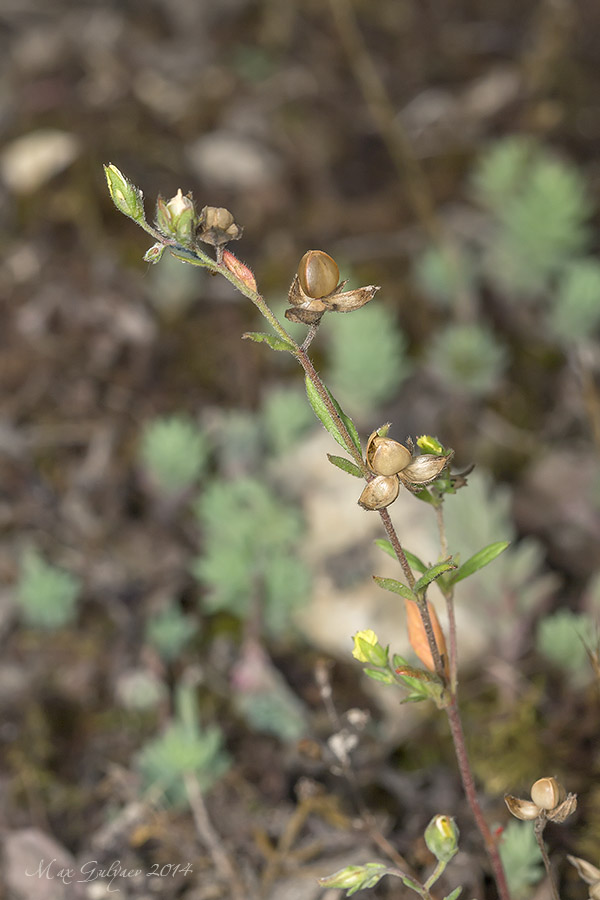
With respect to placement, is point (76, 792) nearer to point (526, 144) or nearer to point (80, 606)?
point (80, 606)

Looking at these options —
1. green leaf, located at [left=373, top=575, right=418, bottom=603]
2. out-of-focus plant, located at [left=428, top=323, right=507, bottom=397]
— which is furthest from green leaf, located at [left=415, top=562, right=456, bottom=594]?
out-of-focus plant, located at [left=428, top=323, right=507, bottom=397]

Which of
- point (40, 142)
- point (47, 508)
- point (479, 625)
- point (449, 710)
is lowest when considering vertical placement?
point (479, 625)

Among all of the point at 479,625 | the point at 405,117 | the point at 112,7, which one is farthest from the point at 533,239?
the point at 112,7

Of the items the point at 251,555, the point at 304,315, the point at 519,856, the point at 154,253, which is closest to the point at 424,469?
the point at 304,315

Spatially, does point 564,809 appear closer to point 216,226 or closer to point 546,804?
point 546,804

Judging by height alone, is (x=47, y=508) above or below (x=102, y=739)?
above

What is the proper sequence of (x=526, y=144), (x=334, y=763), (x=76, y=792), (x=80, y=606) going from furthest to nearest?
1. (x=526, y=144)
2. (x=80, y=606)
3. (x=76, y=792)
4. (x=334, y=763)

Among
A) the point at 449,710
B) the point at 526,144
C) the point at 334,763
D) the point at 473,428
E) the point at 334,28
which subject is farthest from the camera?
the point at 334,28

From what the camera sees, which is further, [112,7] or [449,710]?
[112,7]
